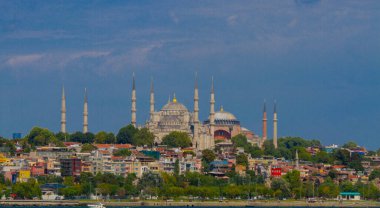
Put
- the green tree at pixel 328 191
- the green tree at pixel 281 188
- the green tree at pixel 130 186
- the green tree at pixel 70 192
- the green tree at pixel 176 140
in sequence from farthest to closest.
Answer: the green tree at pixel 176 140 → the green tree at pixel 328 191 → the green tree at pixel 281 188 → the green tree at pixel 130 186 → the green tree at pixel 70 192

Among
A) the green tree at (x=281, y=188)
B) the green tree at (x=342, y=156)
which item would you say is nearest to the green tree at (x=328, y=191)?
the green tree at (x=281, y=188)

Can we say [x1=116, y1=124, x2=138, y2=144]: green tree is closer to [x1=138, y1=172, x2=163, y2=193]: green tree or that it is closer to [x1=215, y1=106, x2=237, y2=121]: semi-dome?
[x1=215, y1=106, x2=237, y2=121]: semi-dome

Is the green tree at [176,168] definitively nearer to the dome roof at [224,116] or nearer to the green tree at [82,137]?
the green tree at [82,137]

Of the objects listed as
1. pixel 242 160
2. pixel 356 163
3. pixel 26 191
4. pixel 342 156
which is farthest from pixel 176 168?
pixel 342 156

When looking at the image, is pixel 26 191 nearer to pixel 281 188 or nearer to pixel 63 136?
pixel 281 188

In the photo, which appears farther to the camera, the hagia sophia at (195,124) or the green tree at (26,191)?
the hagia sophia at (195,124)

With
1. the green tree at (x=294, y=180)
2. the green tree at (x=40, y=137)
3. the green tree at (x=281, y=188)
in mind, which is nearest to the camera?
the green tree at (x=281, y=188)

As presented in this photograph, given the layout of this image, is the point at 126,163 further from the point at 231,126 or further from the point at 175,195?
the point at 231,126
